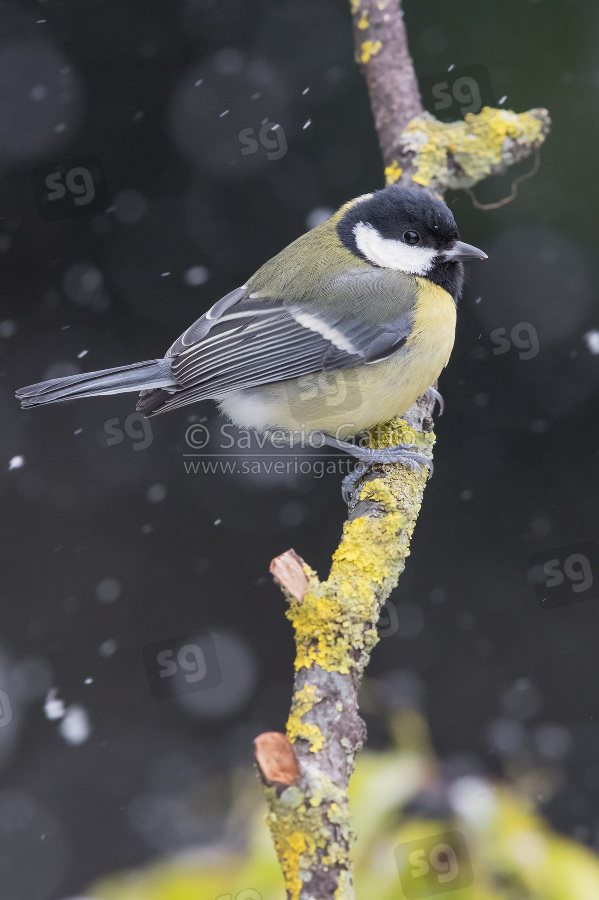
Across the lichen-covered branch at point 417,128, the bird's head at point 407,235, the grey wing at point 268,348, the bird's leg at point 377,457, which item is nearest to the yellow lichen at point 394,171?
the lichen-covered branch at point 417,128

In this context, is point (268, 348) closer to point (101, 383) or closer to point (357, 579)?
point (101, 383)

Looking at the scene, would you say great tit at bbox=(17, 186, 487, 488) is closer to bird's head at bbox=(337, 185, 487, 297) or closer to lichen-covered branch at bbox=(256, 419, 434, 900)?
bird's head at bbox=(337, 185, 487, 297)

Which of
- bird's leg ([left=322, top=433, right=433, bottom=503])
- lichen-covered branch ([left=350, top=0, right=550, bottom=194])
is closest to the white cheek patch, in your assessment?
lichen-covered branch ([left=350, top=0, right=550, bottom=194])

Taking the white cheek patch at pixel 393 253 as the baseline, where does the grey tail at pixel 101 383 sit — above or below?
below

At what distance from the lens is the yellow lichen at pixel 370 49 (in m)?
1.45

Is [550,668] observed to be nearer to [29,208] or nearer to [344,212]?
[344,212]

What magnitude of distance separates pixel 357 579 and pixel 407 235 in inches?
24.1

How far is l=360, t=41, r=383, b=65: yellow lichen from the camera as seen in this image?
1.45 meters

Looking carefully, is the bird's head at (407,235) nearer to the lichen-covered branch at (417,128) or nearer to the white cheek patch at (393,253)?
the white cheek patch at (393,253)

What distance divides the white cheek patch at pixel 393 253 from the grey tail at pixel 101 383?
1.26 feet

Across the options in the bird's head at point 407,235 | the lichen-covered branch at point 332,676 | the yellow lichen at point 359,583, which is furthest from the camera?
the bird's head at point 407,235

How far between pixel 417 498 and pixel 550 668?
849mm

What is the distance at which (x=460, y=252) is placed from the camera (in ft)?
4.30

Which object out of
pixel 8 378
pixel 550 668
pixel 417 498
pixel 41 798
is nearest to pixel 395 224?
pixel 417 498
